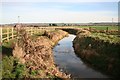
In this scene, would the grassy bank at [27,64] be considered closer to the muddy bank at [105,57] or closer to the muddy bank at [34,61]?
the muddy bank at [34,61]

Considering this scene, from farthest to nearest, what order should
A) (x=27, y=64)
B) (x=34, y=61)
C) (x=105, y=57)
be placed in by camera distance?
(x=105, y=57) → (x=34, y=61) → (x=27, y=64)

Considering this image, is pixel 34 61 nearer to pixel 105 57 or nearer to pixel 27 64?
pixel 27 64

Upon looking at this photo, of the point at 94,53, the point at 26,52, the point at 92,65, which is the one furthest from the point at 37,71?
the point at 94,53

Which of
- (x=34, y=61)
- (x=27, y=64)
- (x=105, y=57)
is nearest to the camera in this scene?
(x=27, y=64)

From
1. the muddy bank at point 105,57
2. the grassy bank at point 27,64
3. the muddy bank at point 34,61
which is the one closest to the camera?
the grassy bank at point 27,64

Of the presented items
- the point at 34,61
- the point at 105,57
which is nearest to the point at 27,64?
the point at 34,61

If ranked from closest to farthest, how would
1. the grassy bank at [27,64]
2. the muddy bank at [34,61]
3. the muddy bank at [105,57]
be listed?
the grassy bank at [27,64] < the muddy bank at [34,61] < the muddy bank at [105,57]

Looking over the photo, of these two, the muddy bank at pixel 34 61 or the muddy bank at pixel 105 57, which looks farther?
the muddy bank at pixel 105 57

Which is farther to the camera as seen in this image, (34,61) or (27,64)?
(34,61)

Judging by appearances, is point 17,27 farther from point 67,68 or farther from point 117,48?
point 117,48

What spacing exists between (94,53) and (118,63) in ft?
15.8

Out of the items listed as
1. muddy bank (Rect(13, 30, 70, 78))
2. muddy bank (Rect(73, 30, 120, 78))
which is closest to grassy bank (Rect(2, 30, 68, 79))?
muddy bank (Rect(13, 30, 70, 78))

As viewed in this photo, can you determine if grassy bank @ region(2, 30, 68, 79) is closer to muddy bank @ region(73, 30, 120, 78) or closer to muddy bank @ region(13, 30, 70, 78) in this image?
muddy bank @ region(13, 30, 70, 78)

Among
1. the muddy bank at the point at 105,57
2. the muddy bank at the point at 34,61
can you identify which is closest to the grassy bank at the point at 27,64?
the muddy bank at the point at 34,61
